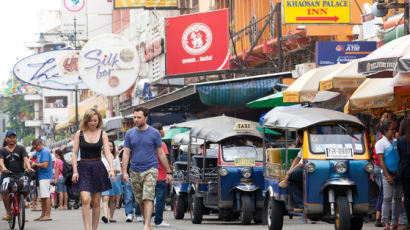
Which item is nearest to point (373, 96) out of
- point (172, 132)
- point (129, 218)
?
point (129, 218)

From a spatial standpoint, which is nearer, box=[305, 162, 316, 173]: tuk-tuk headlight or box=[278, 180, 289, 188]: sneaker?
box=[305, 162, 316, 173]: tuk-tuk headlight

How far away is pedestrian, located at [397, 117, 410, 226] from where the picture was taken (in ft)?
44.5

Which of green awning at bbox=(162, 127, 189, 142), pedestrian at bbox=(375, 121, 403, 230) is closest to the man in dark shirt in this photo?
pedestrian at bbox=(375, 121, 403, 230)

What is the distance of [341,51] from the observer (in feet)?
73.3

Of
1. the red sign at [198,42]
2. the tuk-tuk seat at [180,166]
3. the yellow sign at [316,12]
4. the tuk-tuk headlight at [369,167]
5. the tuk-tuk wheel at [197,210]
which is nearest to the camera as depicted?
the tuk-tuk headlight at [369,167]

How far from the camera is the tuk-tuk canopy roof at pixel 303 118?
45.0 ft

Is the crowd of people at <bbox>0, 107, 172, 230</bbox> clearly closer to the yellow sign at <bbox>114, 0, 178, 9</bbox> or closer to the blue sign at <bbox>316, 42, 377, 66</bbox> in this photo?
the blue sign at <bbox>316, 42, 377, 66</bbox>

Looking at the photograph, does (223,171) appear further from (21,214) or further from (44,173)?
(44,173)

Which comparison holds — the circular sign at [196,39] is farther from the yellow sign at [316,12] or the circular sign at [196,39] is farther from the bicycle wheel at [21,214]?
the bicycle wheel at [21,214]

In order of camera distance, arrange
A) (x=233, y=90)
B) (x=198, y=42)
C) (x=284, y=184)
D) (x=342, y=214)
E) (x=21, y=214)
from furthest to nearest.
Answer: (x=198, y=42) < (x=233, y=90) < (x=21, y=214) < (x=284, y=184) < (x=342, y=214)

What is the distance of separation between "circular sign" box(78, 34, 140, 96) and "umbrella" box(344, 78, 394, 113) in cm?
2265

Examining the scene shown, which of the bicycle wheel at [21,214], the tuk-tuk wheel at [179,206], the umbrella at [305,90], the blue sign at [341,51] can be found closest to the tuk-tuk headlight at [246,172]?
the tuk-tuk wheel at [179,206]

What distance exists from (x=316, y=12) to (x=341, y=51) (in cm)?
344

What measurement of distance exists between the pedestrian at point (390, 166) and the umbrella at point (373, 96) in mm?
1394
